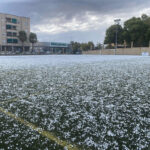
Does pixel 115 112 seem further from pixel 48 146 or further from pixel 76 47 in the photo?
pixel 76 47

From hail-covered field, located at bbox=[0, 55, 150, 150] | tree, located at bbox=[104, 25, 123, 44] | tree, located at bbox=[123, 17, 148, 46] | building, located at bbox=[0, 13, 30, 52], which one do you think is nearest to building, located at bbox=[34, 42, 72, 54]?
building, located at bbox=[0, 13, 30, 52]

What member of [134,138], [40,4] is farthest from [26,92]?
[40,4]

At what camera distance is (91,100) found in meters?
2.43

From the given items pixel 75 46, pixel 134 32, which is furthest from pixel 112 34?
pixel 75 46

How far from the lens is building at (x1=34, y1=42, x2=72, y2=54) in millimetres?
47750

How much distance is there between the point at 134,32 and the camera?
128 ft

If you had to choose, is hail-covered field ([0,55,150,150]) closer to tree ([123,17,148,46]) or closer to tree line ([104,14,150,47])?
tree line ([104,14,150,47])

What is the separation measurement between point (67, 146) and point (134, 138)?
62cm

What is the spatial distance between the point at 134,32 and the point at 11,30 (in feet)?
112

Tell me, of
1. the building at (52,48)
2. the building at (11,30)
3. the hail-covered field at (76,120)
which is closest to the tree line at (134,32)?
the building at (52,48)

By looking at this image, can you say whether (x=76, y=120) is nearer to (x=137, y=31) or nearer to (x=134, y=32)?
(x=137, y=31)

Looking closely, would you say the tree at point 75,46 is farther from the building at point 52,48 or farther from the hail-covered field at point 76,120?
the hail-covered field at point 76,120

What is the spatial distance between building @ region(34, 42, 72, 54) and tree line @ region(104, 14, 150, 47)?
1649 centimetres

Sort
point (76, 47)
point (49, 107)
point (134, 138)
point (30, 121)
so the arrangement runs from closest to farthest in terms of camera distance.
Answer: point (134, 138) → point (30, 121) → point (49, 107) → point (76, 47)
